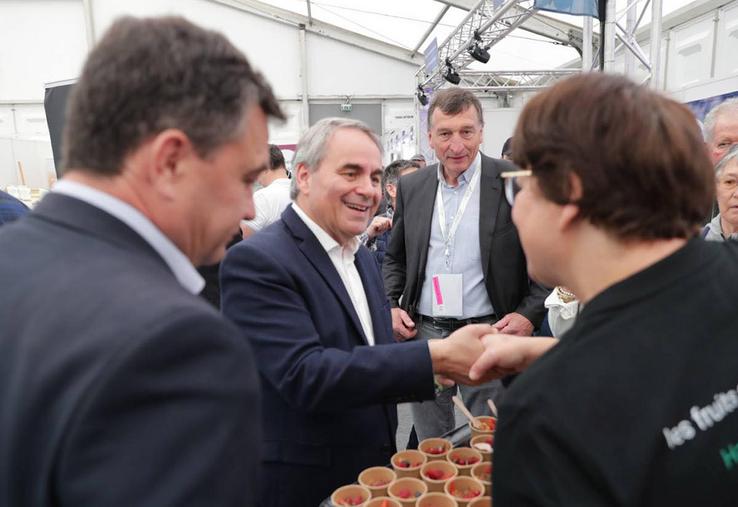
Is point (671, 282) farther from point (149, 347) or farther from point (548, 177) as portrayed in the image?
point (149, 347)

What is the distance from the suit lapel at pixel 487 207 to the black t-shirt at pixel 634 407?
1.58m

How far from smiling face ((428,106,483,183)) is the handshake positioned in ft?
4.31

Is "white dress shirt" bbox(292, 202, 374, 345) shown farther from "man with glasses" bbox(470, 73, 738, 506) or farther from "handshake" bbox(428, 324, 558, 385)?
"man with glasses" bbox(470, 73, 738, 506)

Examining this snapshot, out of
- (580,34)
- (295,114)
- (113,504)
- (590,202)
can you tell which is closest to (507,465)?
(590,202)

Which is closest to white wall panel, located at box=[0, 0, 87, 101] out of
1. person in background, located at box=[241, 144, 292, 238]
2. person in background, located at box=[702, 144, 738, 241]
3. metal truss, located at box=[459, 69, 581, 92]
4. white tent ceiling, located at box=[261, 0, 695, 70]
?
white tent ceiling, located at box=[261, 0, 695, 70]

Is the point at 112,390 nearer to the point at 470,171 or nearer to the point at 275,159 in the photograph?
the point at 470,171

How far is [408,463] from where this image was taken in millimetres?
1283

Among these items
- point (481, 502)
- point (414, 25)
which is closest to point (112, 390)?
point (481, 502)

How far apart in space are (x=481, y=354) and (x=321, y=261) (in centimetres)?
50

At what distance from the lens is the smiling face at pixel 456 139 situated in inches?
97.3

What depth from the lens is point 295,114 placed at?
12.0 m

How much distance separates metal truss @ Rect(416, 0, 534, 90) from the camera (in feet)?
20.8

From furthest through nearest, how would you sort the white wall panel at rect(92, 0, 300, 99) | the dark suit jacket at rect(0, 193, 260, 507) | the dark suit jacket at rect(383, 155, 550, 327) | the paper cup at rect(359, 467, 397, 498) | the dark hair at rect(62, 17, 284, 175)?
the white wall panel at rect(92, 0, 300, 99) < the dark suit jacket at rect(383, 155, 550, 327) < the paper cup at rect(359, 467, 397, 498) < the dark hair at rect(62, 17, 284, 175) < the dark suit jacket at rect(0, 193, 260, 507)

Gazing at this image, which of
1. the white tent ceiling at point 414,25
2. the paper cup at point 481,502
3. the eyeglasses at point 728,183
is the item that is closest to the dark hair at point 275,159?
the eyeglasses at point 728,183
